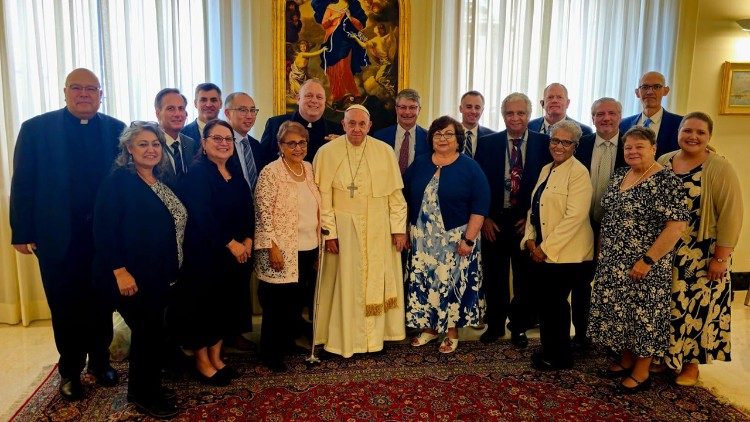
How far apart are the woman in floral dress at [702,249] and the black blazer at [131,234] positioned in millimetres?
2847

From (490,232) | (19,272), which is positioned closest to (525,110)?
(490,232)

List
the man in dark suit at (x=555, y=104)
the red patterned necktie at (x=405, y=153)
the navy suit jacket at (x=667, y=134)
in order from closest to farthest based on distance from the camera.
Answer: the navy suit jacket at (x=667, y=134) < the red patterned necktie at (x=405, y=153) < the man in dark suit at (x=555, y=104)

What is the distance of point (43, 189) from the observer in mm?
2729

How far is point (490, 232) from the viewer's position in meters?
3.62

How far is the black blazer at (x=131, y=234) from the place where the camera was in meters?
2.41

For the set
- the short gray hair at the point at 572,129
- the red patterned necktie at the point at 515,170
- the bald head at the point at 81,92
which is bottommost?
the red patterned necktie at the point at 515,170

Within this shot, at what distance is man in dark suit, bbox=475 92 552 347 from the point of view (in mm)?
3492

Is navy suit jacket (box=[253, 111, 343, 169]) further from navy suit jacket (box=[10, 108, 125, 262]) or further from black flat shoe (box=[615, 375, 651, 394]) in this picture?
black flat shoe (box=[615, 375, 651, 394])

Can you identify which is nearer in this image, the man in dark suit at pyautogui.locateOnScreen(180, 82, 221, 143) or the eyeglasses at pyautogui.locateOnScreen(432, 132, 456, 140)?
the eyeglasses at pyautogui.locateOnScreen(432, 132, 456, 140)

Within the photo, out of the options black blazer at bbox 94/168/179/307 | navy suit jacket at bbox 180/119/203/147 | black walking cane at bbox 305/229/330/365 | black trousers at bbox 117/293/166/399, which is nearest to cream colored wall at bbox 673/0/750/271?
black walking cane at bbox 305/229/330/365

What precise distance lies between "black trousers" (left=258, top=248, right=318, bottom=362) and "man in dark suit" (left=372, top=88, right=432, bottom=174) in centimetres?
103

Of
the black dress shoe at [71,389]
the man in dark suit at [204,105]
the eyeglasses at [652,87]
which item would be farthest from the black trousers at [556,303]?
the black dress shoe at [71,389]

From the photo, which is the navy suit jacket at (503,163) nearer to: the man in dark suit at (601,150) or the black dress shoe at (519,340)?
the man in dark suit at (601,150)

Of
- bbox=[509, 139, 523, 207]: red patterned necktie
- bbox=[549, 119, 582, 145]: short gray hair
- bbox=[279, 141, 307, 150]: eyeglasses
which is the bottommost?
bbox=[509, 139, 523, 207]: red patterned necktie
